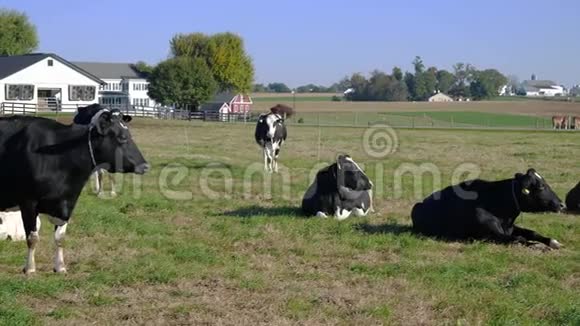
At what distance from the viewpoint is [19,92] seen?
70.7 m

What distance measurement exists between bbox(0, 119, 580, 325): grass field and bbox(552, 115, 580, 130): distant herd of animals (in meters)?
50.0

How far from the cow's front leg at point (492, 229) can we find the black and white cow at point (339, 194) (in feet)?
8.53

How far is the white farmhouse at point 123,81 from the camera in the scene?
107 m

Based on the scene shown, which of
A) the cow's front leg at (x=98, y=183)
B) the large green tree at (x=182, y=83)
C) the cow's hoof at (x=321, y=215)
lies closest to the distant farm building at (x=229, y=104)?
the large green tree at (x=182, y=83)

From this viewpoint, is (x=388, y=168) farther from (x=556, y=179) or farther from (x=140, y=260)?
(x=140, y=260)

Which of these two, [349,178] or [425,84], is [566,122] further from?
[425,84]

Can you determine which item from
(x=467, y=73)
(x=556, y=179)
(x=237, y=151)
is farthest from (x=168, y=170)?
(x=467, y=73)

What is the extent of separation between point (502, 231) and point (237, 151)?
693 inches

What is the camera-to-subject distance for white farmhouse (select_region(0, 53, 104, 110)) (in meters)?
69.8

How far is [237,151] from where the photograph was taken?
27.7m

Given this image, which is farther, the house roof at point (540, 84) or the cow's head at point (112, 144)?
the house roof at point (540, 84)

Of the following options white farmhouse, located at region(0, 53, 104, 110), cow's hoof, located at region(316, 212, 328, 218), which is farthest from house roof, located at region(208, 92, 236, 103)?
cow's hoof, located at region(316, 212, 328, 218)

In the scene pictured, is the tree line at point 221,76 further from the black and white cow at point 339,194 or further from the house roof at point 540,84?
the black and white cow at point 339,194

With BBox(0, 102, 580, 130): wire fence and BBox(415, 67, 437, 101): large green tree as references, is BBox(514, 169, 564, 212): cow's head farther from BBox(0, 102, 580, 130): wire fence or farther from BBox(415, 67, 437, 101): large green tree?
BBox(415, 67, 437, 101): large green tree
